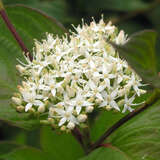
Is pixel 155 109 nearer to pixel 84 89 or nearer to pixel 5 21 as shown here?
pixel 84 89

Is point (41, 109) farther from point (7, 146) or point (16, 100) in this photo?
point (7, 146)

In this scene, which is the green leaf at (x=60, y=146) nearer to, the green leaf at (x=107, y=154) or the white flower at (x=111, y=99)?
the green leaf at (x=107, y=154)

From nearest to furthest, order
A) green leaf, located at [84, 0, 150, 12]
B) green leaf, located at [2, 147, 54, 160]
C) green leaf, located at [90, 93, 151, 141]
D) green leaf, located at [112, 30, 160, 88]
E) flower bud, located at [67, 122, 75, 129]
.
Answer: green leaf, located at [112, 30, 160, 88] → flower bud, located at [67, 122, 75, 129] → green leaf, located at [2, 147, 54, 160] → green leaf, located at [90, 93, 151, 141] → green leaf, located at [84, 0, 150, 12]

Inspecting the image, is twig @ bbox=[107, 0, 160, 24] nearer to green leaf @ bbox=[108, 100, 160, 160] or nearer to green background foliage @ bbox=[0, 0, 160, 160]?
green background foliage @ bbox=[0, 0, 160, 160]

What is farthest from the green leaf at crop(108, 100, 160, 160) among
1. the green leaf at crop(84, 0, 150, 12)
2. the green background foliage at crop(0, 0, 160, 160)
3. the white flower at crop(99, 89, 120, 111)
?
the green leaf at crop(84, 0, 150, 12)

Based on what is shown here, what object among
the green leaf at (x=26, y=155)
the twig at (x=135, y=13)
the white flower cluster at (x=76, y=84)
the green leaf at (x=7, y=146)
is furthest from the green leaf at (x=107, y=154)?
the twig at (x=135, y=13)

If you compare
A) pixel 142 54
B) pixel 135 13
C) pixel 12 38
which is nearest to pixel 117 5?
pixel 135 13
